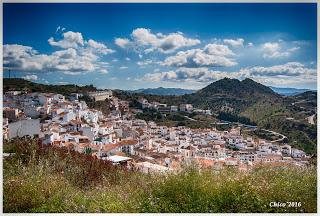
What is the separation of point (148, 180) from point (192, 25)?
2483 mm

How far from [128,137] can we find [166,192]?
1.22 meters

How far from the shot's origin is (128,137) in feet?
28.9

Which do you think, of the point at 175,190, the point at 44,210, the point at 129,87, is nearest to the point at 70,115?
the point at 129,87

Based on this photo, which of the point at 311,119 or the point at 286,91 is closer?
the point at 311,119

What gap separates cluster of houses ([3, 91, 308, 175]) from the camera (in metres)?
8.66

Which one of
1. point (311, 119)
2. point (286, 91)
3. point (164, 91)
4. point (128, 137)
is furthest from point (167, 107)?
point (311, 119)

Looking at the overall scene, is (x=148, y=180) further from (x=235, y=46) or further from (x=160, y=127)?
(x=235, y=46)

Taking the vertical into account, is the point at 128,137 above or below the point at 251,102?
below

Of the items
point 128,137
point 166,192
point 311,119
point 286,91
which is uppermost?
point 286,91

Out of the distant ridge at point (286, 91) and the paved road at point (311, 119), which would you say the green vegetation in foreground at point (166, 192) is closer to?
the paved road at point (311, 119)

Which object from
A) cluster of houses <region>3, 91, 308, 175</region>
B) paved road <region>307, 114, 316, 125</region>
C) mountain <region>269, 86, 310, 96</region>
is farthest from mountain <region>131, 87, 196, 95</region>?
paved road <region>307, 114, 316, 125</region>

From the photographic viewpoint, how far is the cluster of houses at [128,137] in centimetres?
866

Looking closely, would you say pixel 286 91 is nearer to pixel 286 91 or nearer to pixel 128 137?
pixel 286 91

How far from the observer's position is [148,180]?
8.34 meters
